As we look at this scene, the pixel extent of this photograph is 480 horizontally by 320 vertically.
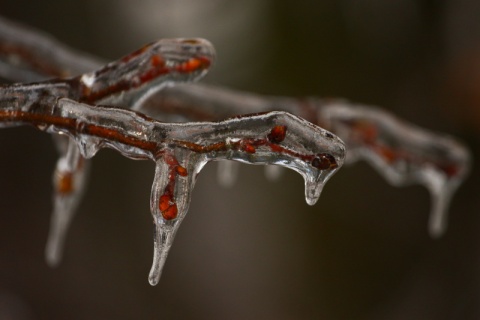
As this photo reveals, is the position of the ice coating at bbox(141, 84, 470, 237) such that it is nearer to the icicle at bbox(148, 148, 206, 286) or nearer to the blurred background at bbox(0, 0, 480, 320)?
the icicle at bbox(148, 148, 206, 286)

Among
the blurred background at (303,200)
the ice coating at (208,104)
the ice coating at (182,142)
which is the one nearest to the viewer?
the ice coating at (182,142)

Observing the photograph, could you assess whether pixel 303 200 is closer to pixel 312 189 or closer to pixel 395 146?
A: pixel 395 146

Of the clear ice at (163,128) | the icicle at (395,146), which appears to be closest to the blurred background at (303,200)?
the icicle at (395,146)

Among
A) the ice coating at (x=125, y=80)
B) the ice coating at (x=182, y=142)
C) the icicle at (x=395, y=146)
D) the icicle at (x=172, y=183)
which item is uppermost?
the icicle at (x=395, y=146)

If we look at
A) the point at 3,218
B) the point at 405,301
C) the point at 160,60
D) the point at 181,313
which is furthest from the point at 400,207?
the point at 160,60

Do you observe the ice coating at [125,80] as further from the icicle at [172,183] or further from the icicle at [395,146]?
the icicle at [395,146]

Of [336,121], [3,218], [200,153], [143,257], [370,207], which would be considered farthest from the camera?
[370,207]

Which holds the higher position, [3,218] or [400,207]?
[400,207]

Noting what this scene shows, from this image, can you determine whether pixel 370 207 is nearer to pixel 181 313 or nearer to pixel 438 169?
pixel 181 313

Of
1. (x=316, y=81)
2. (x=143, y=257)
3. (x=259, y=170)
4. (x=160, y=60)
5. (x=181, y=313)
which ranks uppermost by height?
(x=316, y=81)

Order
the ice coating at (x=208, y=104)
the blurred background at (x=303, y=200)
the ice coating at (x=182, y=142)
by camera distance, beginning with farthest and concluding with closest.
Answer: the blurred background at (x=303, y=200), the ice coating at (x=208, y=104), the ice coating at (x=182, y=142)
